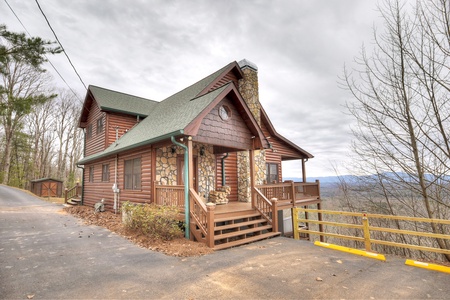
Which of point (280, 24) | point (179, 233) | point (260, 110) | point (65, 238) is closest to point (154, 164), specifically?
point (179, 233)

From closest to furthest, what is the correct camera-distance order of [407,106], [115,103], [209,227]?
[407,106]
[209,227]
[115,103]

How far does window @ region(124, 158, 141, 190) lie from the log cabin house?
46 millimetres

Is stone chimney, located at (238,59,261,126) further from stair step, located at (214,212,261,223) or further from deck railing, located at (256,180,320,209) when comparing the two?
stair step, located at (214,212,261,223)

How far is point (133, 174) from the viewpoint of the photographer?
10461 mm

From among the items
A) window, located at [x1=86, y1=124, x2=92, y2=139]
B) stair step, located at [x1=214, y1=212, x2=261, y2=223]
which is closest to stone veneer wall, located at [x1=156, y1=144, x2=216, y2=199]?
stair step, located at [x1=214, y1=212, x2=261, y2=223]

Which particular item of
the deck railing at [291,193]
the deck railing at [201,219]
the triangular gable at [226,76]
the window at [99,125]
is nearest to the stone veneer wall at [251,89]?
the triangular gable at [226,76]

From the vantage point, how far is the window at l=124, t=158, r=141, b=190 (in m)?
10.1

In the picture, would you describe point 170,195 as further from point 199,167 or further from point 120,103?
point 120,103

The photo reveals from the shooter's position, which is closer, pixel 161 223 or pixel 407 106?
pixel 407 106

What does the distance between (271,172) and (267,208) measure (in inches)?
251

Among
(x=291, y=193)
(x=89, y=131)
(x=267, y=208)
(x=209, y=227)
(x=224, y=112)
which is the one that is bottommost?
(x=209, y=227)

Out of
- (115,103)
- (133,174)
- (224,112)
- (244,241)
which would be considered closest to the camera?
(244,241)

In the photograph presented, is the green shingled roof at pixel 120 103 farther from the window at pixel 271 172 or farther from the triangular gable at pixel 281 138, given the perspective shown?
the window at pixel 271 172

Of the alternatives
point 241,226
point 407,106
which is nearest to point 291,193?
point 241,226
